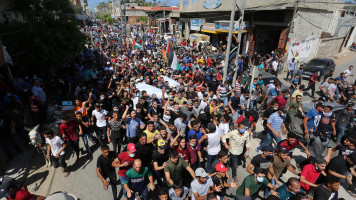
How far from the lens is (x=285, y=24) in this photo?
17.0 metres

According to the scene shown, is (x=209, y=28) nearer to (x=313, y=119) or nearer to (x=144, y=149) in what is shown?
(x=313, y=119)

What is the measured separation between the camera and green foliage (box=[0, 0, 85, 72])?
351 inches

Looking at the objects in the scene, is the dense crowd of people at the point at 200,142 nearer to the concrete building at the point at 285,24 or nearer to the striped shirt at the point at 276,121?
the striped shirt at the point at 276,121

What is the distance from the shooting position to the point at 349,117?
21.3 feet

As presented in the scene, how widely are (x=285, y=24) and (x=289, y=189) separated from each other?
17139 millimetres

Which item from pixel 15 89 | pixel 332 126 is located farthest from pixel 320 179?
pixel 15 89

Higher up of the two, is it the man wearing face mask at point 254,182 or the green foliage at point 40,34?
the green foliage at point 40,34

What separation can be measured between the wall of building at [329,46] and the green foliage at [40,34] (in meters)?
23.7

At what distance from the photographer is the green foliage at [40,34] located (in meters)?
8.92

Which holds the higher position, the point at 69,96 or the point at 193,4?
the point at 193,4

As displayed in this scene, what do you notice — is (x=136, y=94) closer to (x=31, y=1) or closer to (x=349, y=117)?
(x=31, y=1)

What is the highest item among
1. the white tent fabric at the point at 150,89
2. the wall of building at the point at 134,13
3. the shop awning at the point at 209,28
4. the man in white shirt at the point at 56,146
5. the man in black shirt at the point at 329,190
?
the wall of building at the point at 134,13

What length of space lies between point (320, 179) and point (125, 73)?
11016 millimetres

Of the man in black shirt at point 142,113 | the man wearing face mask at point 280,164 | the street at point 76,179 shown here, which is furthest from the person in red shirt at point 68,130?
the man wearing face mask at point 280,164
